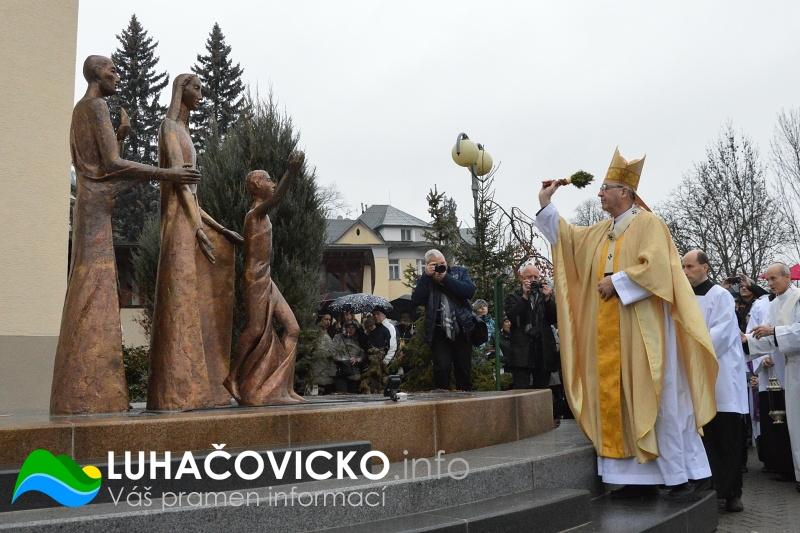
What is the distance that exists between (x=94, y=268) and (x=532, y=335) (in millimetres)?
5630

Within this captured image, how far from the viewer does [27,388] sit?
11.7 metres

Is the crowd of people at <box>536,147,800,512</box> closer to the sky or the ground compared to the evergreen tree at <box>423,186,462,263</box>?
closer to the ground

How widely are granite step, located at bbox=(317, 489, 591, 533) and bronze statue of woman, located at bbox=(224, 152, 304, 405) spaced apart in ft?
8.06

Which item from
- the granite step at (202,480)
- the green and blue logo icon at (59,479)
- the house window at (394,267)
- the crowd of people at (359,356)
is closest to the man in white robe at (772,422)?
the crowd of people at (359,356)

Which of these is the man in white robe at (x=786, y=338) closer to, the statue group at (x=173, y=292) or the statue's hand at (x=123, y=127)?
the statue group at (x=173, y=292)

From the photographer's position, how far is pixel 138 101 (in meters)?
46.1

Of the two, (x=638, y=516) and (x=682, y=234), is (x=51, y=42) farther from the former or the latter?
(x=682, y=234)

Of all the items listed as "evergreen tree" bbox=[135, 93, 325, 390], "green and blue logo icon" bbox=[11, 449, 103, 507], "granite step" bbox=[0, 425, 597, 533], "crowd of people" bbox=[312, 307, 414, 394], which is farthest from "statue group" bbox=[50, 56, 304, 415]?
"evergreen tree" bbox=[135, 93, 325, 390]

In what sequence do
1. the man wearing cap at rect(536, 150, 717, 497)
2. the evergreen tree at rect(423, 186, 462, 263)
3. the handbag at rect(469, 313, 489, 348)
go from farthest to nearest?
the evergreen tree at rect(423, 186, 462, 263) < the handbag at rect(469, 313, 489, 348) < the man wearing cap at rect(536, 150, 717, 497)

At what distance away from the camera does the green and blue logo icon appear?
388 centimetres

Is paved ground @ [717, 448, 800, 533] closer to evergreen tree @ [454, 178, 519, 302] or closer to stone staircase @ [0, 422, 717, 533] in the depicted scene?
stone staircase @ [0, 422, 717, 533]

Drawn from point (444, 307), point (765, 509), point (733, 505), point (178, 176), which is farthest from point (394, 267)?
point (178, 176)

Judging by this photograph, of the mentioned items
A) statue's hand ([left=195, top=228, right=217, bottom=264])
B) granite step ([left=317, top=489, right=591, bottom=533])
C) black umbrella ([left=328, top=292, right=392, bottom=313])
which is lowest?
granite step ([left=317, top=489, right=591, bottom=533])

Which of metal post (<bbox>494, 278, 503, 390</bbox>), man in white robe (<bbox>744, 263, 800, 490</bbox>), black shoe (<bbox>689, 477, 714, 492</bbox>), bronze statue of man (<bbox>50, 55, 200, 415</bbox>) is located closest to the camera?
bronze statue of man (<bbox>50, 55, 200, 415</bbox>)
